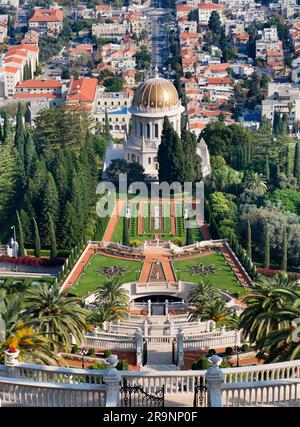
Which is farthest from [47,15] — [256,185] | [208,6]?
[256,185]

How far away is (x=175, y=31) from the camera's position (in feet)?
504

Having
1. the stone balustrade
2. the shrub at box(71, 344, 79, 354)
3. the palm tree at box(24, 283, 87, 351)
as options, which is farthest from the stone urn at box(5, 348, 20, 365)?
the shrub at box(71, 344, 79, 354)

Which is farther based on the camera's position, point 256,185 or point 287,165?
point 287,165

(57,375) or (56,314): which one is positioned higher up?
(57,375)

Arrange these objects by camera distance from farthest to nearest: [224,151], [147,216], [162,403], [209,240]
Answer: [224,151] < [147,216] < [209,240] < [162,403]

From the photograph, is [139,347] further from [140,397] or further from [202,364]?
[140,397]

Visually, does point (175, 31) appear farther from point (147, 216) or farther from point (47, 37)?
point (147, 216)

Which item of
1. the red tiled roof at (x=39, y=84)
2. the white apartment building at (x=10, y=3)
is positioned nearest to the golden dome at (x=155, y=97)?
the red tiled roof at (x=39, y=84)

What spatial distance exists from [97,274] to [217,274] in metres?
6.89

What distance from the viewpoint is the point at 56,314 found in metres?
37.4

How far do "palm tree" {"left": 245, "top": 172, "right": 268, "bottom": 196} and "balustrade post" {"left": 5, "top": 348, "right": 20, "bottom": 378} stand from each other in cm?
4684

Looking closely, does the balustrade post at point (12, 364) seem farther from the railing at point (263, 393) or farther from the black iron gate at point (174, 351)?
the black iron gate at point (174, 351)
